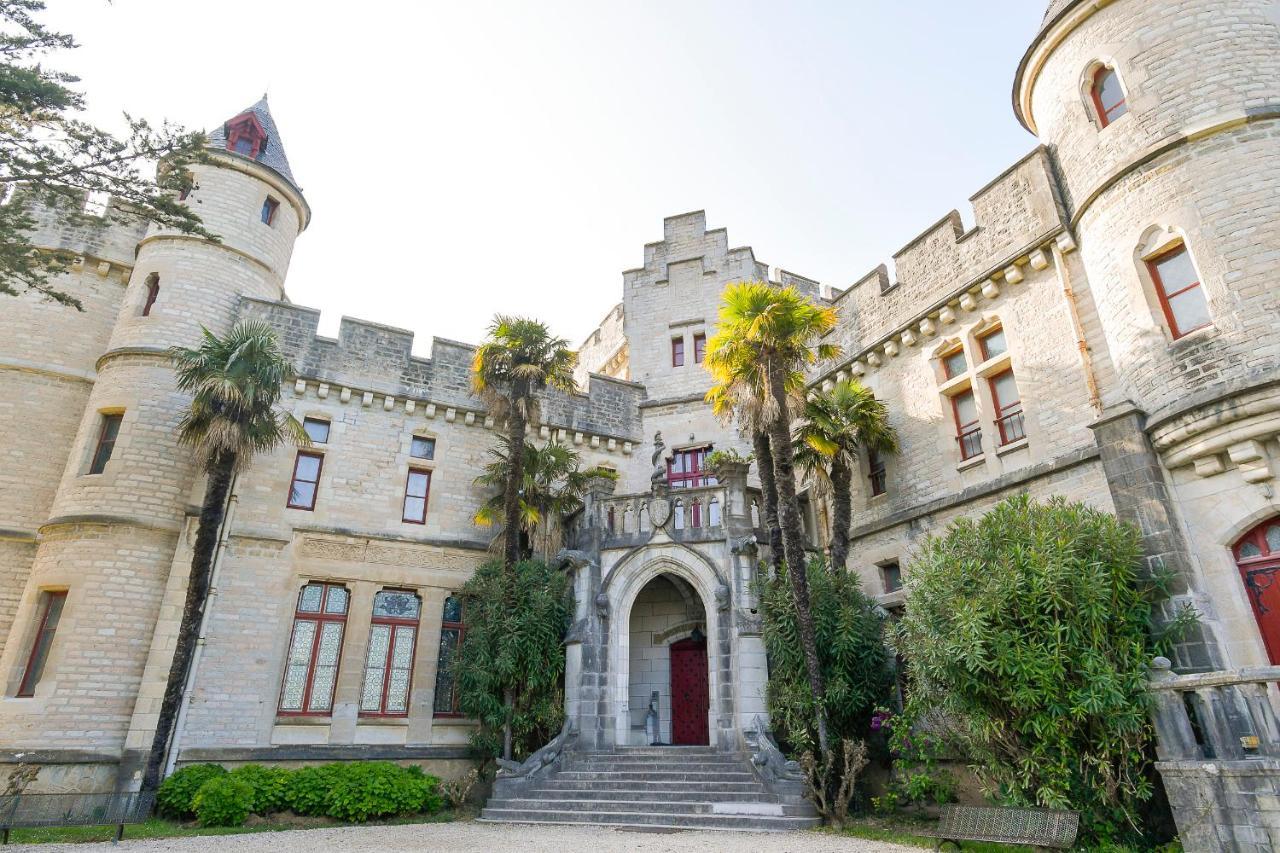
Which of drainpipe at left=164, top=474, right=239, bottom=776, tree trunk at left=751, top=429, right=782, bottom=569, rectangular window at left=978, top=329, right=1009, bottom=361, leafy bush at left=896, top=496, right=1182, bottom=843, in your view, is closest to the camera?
leafy bush at left=896, top=496, right=1182, bottom=843

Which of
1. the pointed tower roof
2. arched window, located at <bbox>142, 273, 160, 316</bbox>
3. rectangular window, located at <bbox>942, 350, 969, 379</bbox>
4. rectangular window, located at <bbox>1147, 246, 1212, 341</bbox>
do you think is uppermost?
the pointed tower roof

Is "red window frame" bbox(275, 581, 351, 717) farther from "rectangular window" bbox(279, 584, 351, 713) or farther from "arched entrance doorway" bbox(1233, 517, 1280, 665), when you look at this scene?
"arched entrance doorway" bbox(1233, 517, 1280, 665)

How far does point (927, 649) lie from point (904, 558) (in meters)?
4.75

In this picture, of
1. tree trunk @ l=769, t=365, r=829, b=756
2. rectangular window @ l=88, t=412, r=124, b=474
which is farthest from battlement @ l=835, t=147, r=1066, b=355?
rectangular window @ l=88, t=412, r=124, b=474

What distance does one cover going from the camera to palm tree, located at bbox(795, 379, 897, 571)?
46.9ft

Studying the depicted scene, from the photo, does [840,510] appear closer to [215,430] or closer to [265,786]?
[265,786]

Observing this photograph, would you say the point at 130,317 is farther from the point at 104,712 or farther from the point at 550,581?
the point at 550,581

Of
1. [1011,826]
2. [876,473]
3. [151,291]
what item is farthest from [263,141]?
[1011,826]

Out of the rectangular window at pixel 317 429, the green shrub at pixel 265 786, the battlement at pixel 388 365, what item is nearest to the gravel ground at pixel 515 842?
the green shrub at pixel 265 786

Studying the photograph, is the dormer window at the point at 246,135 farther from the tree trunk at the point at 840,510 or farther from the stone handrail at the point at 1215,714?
the stone handrail at the point at 1215,714

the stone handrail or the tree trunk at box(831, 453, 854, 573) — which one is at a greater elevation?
the tree trunk at box(831, 453, 854, 573)

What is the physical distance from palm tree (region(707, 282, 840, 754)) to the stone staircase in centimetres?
189

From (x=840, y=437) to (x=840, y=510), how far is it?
57.2 inches

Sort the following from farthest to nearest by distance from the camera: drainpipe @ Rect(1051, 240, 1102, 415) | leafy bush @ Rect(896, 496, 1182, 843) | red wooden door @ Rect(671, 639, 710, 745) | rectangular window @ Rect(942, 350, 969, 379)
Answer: red wooden door @ Rect(671, 639, 710, 745) → rectangular window @ Rect(942, 350, 969, 379) → drainpipe @ Rect(1051, 240, 1102, 415) → leafy bush @ Rect(896, 496, 1182, 843)
